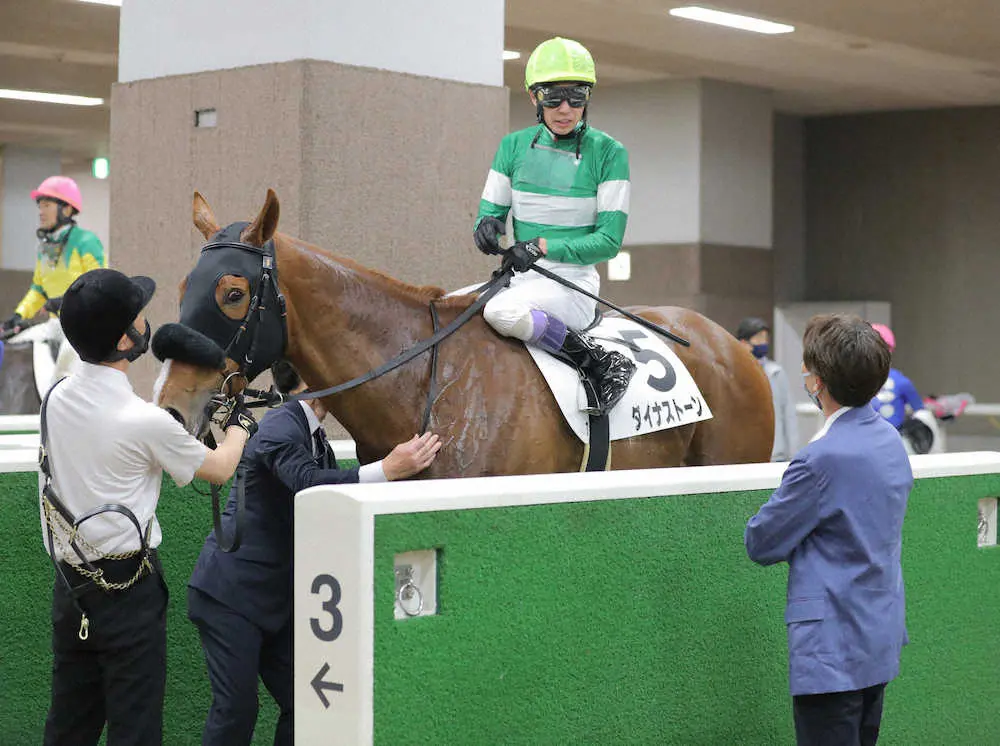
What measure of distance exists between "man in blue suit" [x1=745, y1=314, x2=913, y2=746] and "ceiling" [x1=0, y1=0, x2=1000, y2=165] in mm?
8471

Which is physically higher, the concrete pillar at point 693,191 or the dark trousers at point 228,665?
the concrete pillar at point 693,191

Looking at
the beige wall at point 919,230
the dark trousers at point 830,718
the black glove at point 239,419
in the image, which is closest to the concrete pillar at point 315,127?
the black glove at point 239,419

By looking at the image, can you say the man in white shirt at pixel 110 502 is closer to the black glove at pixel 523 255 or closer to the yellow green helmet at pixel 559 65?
the black glove at pixel 523 255

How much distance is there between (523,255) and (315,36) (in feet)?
6.55

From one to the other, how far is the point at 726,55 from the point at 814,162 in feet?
16.6

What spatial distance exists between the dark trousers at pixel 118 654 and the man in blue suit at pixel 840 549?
1508 mm

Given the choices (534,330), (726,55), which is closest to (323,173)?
(534,330)

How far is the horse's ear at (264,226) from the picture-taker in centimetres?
404

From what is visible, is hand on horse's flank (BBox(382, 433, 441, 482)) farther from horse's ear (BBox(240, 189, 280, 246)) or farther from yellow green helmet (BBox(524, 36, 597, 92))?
yellow green helmet (BBox(524, 36, 597, 92))

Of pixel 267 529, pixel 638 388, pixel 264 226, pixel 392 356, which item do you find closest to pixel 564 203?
pixel 638 388

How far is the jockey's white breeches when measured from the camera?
4309mm

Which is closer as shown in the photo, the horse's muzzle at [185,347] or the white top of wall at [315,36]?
the horse's muzzle at [185,347]

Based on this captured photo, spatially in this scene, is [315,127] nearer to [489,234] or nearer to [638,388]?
[489,234]

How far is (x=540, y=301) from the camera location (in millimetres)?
4477
